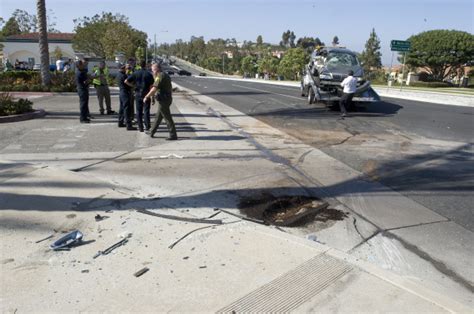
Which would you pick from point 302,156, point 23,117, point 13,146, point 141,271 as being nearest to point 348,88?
point 302,156

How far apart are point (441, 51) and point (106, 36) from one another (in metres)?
50.8

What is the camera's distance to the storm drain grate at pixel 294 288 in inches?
126

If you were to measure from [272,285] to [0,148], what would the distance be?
774 centimetres

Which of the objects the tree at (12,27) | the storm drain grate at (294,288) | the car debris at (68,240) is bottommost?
the storm drain grate at (294,288)

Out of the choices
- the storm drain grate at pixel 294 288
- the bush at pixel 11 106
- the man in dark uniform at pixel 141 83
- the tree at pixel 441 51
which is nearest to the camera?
the storm drain grate at pixel 294 288

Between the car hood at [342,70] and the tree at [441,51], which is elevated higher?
the tree at [441,51]

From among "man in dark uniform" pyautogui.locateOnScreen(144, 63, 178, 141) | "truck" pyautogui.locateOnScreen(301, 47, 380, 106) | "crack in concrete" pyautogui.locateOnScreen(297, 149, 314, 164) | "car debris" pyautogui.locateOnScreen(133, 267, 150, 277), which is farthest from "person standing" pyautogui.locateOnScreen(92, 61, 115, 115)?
"car debris" pyautogui.locateOnScreen(133, 267, 150, 277)

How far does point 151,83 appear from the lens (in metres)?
10.4

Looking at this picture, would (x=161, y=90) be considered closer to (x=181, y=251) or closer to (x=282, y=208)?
(x=282, y=208)

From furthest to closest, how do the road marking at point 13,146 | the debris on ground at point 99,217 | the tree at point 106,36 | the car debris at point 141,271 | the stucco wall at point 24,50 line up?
the stucco wall at point 24,50 → the tree at point 106,36 → the road marking at point 13,146 → the debris on ground at point 99,217 → the car debris at point 141,271

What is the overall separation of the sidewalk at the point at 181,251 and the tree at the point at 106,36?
43873 millimetres

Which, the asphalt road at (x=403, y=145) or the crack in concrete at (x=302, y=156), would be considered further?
the crack in concrete at (x=302, y=156)

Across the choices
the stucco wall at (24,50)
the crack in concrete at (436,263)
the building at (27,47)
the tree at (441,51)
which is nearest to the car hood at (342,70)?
the crack in concrete at (436,263)

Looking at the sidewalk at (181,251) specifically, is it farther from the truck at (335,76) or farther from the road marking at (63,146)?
the truck at (335,76)
